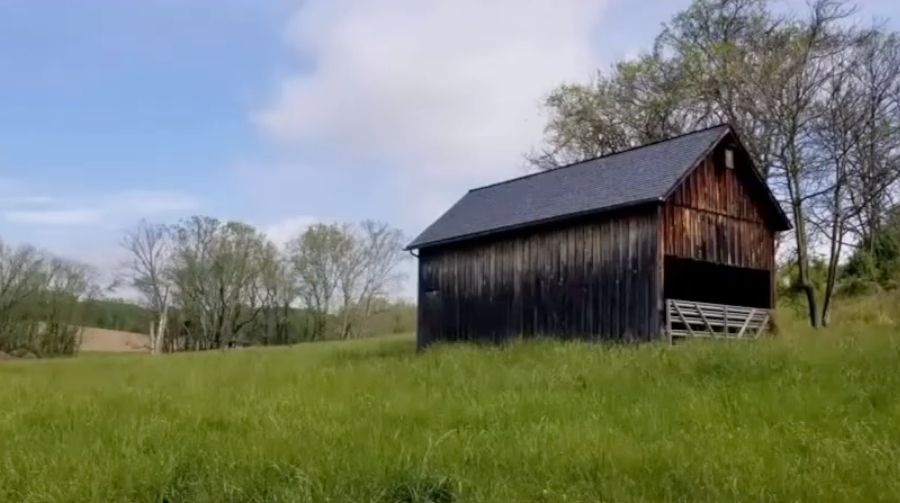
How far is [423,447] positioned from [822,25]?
2302cm

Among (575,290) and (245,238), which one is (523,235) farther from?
(245,238)

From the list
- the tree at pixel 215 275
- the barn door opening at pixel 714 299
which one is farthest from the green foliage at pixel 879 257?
the tree at pixel 215 275

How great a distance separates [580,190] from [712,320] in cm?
467

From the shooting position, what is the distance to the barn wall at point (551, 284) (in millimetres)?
16766

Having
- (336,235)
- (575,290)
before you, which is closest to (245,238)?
(336,235)

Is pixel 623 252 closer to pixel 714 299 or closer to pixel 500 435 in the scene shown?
pixel 714 299

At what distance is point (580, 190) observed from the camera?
19.3 m

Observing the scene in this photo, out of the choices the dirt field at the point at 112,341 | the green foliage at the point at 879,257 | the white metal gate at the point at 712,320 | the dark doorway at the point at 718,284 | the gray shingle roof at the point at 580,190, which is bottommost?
the dirt field at the point at 112,341

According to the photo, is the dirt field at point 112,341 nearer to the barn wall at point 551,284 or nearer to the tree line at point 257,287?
the tree line at point 257,287

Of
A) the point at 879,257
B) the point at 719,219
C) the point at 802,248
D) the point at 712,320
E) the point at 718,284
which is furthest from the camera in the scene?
the point at 879,257

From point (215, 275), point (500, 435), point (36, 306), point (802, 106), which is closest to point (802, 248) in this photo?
point (802, 106)

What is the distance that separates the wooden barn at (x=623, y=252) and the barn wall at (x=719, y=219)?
0.10 feet

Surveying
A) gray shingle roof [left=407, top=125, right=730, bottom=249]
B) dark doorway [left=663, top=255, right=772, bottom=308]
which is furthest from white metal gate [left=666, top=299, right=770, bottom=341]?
gray shingle roof [left=407, top=125, right=730, bottom=249]

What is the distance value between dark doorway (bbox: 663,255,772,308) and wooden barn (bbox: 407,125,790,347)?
0.11 ft
